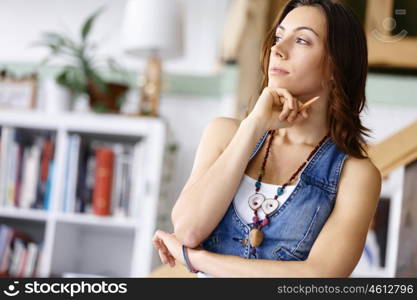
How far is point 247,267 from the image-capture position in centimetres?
83

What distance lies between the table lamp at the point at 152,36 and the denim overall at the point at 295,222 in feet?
6.29

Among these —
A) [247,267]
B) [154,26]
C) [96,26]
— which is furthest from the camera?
[96,26]

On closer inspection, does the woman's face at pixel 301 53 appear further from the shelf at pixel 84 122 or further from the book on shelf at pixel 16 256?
the book on shelf at pixel 16 256

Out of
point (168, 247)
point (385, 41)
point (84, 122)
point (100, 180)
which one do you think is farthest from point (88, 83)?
point (168, 247)

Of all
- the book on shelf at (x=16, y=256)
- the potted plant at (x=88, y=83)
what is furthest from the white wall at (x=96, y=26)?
the book on shelf at (x=16, y=256)

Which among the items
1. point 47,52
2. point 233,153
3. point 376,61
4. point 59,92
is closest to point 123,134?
point 59,92

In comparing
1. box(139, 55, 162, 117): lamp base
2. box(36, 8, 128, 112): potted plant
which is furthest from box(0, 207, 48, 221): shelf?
box(139, 55, 162, 117): lamp base

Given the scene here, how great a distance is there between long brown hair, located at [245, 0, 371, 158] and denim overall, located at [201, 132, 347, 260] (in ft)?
0.14

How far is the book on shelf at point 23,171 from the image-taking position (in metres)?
2.81

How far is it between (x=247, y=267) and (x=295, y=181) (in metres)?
0.14

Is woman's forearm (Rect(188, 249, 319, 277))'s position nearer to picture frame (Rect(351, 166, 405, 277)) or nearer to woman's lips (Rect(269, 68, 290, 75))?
woman's lips (Rect(269, 68, 290, 75))

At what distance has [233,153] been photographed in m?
0.87

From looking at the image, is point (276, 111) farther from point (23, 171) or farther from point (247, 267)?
point (23, 171)

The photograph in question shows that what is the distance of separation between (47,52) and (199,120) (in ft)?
3.06
